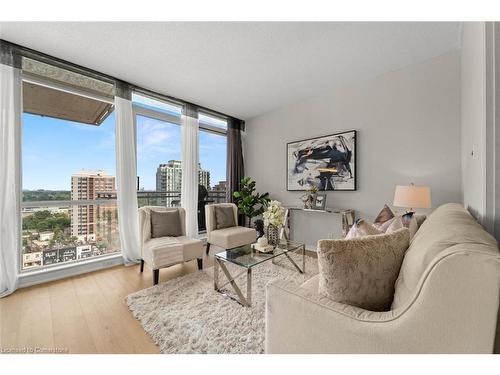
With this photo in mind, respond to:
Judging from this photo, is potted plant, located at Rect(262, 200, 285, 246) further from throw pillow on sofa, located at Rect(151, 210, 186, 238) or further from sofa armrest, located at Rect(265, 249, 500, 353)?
sofa armrest, located at Rect(265, 249, 500, 353)

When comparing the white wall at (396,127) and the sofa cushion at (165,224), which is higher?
the white wall at (396,127)

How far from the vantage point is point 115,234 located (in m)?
3.11

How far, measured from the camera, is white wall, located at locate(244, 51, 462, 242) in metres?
2.42

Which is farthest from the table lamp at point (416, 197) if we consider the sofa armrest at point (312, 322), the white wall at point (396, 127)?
the sofa armrest at point (312, 322)

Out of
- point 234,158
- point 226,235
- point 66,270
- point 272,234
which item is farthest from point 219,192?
point 66,270

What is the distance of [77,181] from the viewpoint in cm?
284

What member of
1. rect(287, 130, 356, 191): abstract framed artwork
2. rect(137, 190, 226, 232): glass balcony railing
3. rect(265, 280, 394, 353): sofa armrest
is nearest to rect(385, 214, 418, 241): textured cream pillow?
rect(265, 280, 394, 353): sofa armrest

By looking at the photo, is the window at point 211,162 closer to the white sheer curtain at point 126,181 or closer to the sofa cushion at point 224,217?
the sofa cushion at point 224,217

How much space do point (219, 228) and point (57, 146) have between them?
2399mm

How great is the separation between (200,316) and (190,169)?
2480mm

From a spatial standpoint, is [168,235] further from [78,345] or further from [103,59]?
[103,59]

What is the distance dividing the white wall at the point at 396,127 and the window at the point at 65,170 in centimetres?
296

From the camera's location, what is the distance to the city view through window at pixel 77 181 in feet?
8.25
